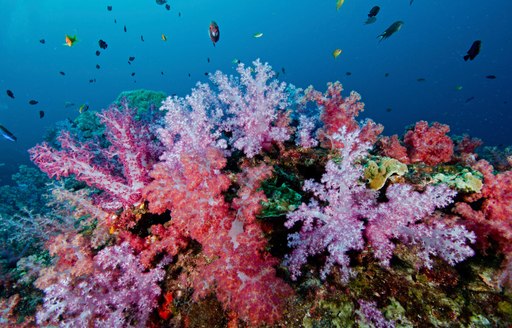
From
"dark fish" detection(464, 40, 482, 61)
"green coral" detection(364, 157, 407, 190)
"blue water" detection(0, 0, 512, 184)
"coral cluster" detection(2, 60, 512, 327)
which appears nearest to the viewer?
"coral cluster" detection(2, 60, 512, 327)

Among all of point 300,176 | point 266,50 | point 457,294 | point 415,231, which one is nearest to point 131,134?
point 300,176

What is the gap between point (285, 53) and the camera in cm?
12925

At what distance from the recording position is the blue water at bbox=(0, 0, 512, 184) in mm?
71938

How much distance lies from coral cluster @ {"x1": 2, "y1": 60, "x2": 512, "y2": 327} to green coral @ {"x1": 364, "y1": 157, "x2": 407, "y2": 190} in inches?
0.5

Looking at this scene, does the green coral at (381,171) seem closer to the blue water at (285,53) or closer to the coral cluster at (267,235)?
the coral cluster at (267,235)

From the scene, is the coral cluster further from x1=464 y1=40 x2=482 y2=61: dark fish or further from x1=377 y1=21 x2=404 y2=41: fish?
x1=377 y1=21 x2=404 y2=41: fish

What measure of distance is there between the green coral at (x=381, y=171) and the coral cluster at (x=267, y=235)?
0.5 inches

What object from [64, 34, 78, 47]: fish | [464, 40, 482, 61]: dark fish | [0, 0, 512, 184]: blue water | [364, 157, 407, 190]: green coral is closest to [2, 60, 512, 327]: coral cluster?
[364, 157, 407, 190]: green coral

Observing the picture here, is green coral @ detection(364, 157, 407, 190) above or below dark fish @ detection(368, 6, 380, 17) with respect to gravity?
below

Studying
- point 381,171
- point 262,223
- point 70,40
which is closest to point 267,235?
point 262,223

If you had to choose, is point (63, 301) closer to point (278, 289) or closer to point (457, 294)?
point (278, 289)

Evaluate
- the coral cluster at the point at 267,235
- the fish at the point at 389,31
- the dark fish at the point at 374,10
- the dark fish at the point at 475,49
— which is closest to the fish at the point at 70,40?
the coral cluster at the point at 267,235

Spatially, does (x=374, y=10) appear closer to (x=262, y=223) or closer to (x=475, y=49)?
(x=475, y=49)

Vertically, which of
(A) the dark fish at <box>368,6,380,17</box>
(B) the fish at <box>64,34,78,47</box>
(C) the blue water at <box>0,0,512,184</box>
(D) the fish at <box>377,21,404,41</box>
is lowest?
(D) the fish at <box>377,21,404,41</box>
